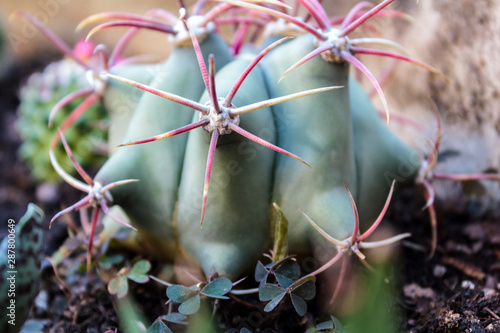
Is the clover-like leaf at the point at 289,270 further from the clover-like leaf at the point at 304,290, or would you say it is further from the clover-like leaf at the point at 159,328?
the clover-like leaf at the point at 159,328

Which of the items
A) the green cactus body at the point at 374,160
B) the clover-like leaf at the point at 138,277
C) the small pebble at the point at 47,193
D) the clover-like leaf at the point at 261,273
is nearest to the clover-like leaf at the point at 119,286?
the clover-like leaf at the point at 138,277

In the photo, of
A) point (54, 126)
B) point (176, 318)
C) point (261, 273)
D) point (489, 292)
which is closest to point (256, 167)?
point (261, 273)

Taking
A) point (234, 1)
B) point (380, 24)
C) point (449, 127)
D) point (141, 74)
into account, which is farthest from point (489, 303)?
point (380, 24)

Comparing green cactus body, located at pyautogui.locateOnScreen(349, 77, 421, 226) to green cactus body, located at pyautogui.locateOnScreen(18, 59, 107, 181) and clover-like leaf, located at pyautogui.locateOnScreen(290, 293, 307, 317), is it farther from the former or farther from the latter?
green cactus body, located at pyautogui.locateOnScreen(18, 59, 107, 181)

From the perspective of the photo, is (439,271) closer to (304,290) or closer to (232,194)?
(304,290)

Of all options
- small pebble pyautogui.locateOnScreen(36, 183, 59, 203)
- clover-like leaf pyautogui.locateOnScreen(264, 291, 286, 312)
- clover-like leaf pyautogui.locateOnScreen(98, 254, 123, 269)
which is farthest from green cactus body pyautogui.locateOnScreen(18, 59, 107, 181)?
clover-like leaf pyautogui.locateOnScreen(264, 291, 286, 312)

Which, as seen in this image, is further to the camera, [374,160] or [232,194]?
[374,160]

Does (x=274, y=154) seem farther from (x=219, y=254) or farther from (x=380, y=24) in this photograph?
(x=380, y=24)
